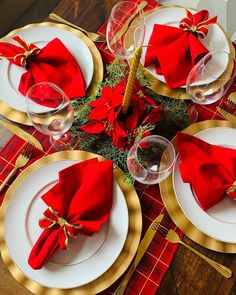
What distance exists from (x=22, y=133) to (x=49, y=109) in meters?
0.11

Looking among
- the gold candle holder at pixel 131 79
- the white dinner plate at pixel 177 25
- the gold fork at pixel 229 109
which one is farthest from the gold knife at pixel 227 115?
the gold candle holder at pixel 131 79

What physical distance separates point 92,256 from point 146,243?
136mm

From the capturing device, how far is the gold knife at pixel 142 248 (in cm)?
85

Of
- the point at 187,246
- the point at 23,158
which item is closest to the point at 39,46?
the point at 23,158

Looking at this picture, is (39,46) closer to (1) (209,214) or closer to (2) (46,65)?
(2) (46,65)

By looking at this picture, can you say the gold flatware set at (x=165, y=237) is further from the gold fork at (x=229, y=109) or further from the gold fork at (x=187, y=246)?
the gold fork at (x=229, y=109)

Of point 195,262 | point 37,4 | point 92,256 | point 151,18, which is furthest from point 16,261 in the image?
point 37,4

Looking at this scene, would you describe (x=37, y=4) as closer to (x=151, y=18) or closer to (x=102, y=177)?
(x=151, y=18)

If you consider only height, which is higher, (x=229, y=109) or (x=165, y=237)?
(x=229, y=109)

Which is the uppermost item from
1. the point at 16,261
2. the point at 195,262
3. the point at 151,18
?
the point at 151,18

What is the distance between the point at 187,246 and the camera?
91cm

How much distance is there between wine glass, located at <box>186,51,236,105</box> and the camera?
996mm

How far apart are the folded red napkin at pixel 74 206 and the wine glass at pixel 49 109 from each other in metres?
0.11

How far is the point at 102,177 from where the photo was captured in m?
0.89
